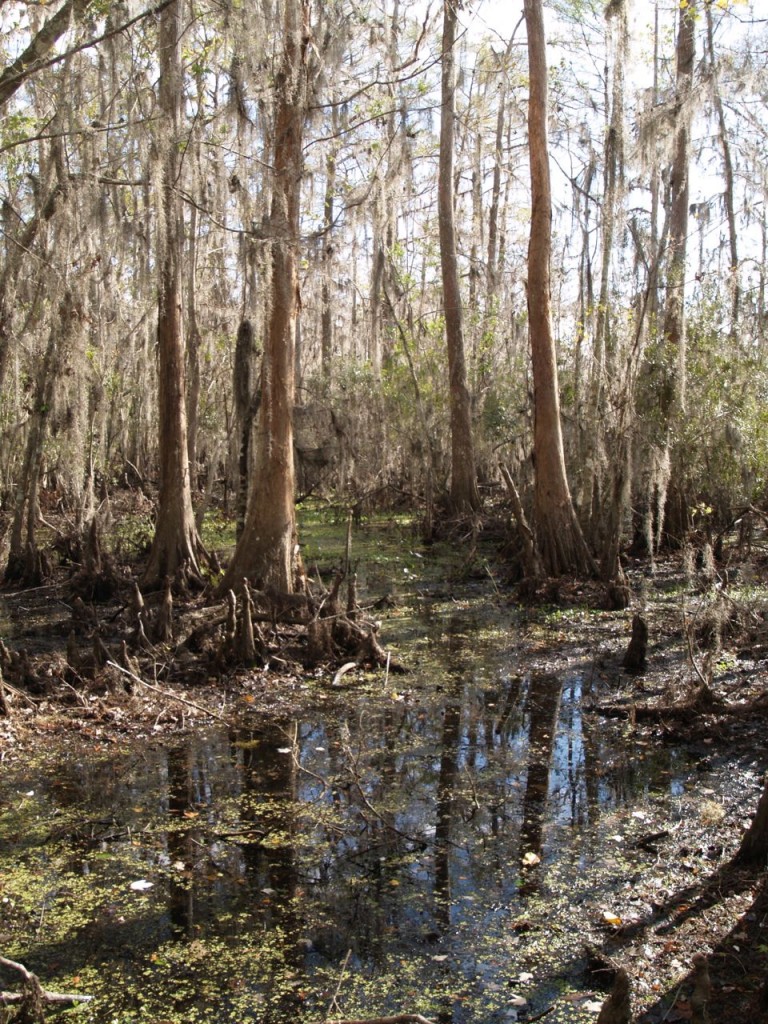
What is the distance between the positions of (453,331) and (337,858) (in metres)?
12.6

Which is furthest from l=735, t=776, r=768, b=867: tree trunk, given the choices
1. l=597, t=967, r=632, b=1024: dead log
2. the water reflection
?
l=597, t=967, r=632, b=1024: dead log

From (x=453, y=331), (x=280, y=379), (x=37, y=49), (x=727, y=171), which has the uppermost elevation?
(x=727, y=171)

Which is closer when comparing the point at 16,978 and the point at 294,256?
the point at 16,978

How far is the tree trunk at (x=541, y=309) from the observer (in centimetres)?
1127

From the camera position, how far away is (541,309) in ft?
38.4

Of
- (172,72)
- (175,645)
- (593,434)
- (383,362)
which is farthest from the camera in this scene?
(383,362)

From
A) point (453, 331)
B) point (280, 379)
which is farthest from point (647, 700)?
point (453, 331)

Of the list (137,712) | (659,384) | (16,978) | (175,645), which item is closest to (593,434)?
(659,384)

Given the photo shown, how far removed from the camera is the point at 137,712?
653 cm

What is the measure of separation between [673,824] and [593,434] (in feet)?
25.3

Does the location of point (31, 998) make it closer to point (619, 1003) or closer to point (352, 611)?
point (619, 1003)

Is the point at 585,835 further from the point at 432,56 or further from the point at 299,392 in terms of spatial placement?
the point at 299,392

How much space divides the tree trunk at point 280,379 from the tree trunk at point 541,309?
141 inches

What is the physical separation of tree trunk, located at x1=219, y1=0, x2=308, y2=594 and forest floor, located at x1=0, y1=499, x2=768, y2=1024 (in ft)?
2.31
